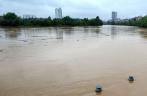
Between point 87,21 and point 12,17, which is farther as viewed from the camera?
point 87,21

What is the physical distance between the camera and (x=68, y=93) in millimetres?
4246

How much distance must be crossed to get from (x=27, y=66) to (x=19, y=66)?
32cm

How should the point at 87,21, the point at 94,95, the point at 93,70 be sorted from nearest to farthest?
the point at 94,95, the point at 93,70, the point at 87,21

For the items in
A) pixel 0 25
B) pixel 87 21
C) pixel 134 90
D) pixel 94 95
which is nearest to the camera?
pixel 94 95

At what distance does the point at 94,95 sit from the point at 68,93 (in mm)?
665

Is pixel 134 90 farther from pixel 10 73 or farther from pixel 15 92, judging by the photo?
pixel 10 73

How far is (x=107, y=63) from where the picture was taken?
23.2 feet

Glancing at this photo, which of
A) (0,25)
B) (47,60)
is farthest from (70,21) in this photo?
(47,60)

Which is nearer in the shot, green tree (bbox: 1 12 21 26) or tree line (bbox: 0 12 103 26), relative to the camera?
green tree (bbox: 1 12 21 26)

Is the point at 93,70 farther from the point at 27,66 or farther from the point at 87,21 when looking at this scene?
the point at 87,21

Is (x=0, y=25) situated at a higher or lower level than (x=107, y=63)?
higher

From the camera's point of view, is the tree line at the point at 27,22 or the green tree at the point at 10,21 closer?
the green tree at the point at 10,21

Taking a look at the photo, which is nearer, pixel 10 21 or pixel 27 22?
pixel 10 21

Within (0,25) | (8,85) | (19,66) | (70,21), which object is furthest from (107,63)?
(70,21)
